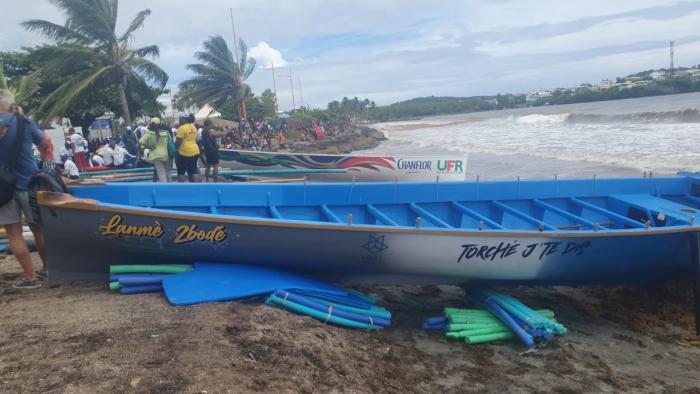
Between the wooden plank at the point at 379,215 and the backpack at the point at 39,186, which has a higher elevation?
the backpack at the point at 39,186

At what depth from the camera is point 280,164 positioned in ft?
47.9

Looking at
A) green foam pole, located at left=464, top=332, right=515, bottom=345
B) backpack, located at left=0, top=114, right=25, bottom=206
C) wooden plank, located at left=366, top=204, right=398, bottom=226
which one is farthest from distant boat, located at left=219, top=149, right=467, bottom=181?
backpack, located at left=0, top=114, right=25, bottom=206

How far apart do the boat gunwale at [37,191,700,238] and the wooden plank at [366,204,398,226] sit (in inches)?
34.9

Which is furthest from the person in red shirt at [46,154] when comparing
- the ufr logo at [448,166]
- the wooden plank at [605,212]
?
the ufr logo at [448,166]

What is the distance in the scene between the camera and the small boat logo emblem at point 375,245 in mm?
4984

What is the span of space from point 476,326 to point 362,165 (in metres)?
8.83

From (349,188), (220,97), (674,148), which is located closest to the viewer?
(349,188)

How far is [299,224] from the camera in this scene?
4840 millimetres

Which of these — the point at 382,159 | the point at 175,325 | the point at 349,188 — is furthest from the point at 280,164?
the point at 175,325

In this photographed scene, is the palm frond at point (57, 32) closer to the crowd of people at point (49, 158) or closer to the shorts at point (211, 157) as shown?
the crowd of people at point (49, 158)

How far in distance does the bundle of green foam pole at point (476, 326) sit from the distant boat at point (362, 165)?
6880 mm

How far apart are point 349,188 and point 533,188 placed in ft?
8.55

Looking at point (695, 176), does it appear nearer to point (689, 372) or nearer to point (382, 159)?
point (689, 372)

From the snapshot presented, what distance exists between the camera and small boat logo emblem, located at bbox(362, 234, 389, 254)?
498cm
